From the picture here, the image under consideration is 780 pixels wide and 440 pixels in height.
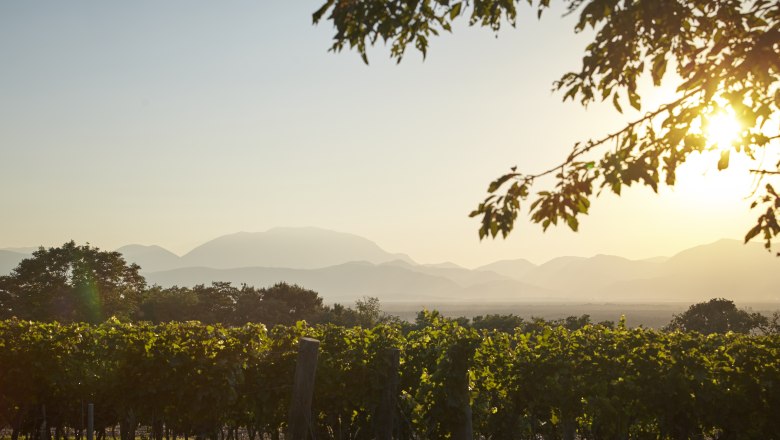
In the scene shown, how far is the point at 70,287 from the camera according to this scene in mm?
58688

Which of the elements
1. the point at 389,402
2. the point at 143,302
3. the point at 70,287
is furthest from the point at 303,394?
the point at 143,302

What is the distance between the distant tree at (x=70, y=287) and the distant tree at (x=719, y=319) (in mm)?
51475

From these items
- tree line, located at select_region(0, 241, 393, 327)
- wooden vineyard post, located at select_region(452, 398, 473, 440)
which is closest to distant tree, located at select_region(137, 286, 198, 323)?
tree line, located at select_region(0, 241, 393, 327)

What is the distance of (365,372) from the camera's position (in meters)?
10.1

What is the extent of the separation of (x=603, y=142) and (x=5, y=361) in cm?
1092

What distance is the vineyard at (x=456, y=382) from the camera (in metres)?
9.52

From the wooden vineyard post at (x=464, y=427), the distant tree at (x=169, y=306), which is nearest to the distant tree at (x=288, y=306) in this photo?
the distant tree at (x=169, y=306)

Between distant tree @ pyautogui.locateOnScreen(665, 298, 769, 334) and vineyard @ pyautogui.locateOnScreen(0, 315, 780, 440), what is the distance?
5742 cm

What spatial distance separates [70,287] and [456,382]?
57.1 meters

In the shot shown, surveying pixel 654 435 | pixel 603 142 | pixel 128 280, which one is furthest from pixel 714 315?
pixel 603 142

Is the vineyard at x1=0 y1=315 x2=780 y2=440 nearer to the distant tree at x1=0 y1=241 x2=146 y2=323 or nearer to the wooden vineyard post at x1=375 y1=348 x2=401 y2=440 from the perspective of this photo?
the wooden vineyard post at x1=375 y1=348 x2=401 y2=440

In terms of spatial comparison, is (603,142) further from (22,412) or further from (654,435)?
(22,412)

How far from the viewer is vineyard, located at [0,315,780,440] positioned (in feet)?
31.2

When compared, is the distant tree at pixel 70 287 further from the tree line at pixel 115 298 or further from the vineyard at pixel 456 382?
the vineyard at pixel 456 382
